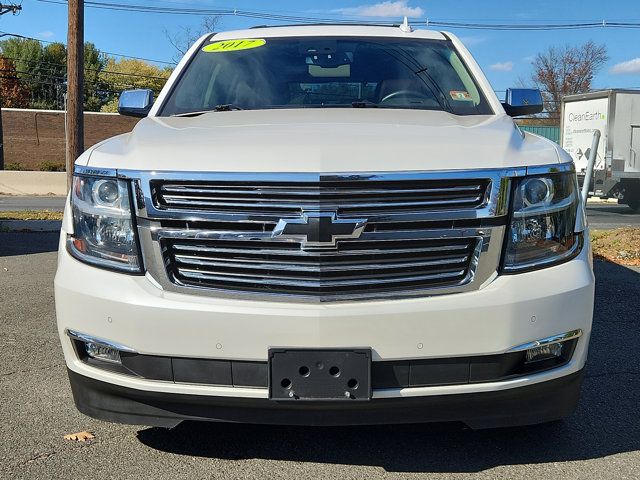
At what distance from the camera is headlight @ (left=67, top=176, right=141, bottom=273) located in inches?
104

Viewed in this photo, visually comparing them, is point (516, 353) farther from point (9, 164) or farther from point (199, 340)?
point (9, 164)

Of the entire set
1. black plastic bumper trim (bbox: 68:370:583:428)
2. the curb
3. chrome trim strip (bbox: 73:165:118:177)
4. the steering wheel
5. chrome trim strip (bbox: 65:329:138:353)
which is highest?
the steering wheel

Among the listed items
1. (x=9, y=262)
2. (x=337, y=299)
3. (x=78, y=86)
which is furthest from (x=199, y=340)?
(x=78, y=86)

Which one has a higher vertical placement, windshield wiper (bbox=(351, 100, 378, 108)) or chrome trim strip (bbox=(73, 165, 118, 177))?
windshield wiper (bbox=(351, 100, 378, 108))

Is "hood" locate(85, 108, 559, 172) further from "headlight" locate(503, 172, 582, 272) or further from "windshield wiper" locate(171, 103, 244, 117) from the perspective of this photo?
"windshield wiper" locate(171, 103, 244, 117)

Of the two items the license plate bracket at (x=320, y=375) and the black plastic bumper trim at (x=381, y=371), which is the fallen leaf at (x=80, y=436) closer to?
the black plastic bumper trim at (x=381, y=371)

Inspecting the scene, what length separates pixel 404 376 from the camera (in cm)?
256

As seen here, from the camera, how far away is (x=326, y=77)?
13.5 ft

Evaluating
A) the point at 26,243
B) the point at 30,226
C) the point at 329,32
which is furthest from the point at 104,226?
the point at 30,226

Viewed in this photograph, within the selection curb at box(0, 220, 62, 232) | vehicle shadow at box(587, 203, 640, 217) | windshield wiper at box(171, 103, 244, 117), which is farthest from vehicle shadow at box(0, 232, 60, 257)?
vehicle shadow at box(587, 203, 640, 217)

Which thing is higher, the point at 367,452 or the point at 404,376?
the point at 404,376

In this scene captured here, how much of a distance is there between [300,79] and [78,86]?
11640mm

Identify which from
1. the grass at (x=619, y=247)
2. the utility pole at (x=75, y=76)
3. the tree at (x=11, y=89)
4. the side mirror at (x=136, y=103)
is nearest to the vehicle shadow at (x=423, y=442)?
the side mirror at (x=136, y=103)

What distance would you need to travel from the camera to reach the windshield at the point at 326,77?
3.86 meters
